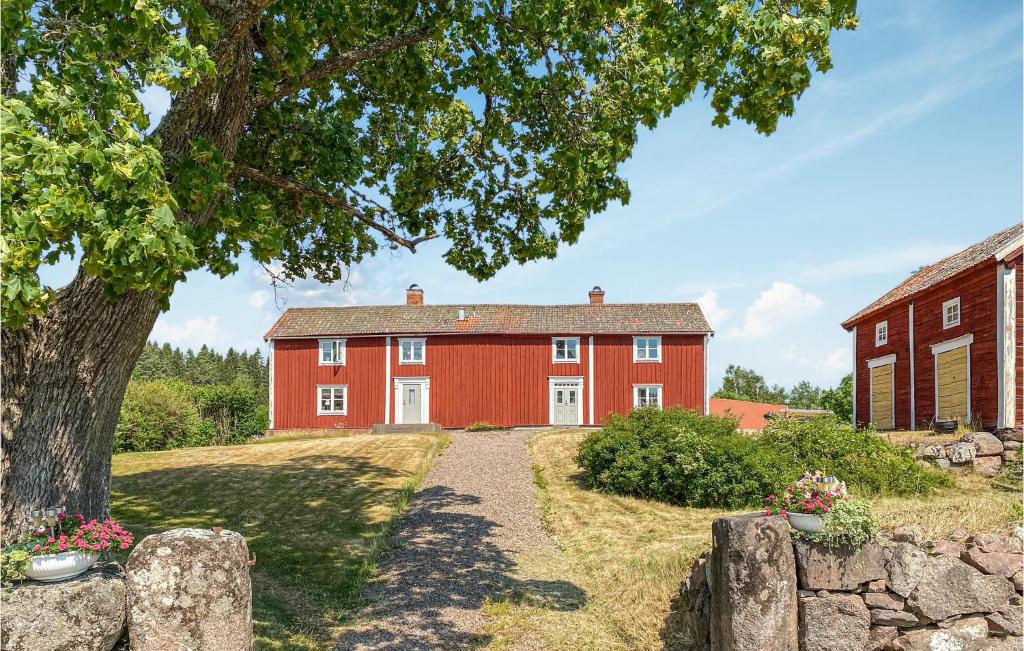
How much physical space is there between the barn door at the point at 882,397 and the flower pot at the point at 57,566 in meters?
24.9

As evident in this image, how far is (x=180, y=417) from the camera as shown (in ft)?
97.0

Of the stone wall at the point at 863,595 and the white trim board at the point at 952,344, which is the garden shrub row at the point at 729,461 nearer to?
the white trim board at the point at 952,344

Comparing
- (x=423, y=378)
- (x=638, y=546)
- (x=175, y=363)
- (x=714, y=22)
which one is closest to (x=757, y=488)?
(x=638, y=546)

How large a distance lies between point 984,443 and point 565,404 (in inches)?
759

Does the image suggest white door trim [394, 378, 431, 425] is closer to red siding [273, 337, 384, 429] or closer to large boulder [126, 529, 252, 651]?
red siding [273, 337, 384, 429]

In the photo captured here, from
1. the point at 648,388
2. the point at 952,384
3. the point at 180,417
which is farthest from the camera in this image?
the point at 648,388

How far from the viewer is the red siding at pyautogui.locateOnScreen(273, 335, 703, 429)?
3294 cm

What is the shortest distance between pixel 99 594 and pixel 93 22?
201 inches

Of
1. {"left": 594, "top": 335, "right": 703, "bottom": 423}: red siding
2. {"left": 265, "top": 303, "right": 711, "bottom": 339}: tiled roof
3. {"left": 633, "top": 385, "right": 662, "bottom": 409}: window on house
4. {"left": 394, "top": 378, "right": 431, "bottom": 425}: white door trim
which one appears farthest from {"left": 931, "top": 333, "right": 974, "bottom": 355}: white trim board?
{"left": 394, "top": 378, "right": 431, "bottom": 425}: white door trim

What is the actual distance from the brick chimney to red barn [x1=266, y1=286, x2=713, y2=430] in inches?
97.8

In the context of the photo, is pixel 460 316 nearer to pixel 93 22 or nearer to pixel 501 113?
pixel 501 113

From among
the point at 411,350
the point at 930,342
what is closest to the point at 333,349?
the point at 411,350

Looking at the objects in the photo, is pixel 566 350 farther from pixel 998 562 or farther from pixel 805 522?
pixel 998 562

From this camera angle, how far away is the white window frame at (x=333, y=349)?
34.3 metres
